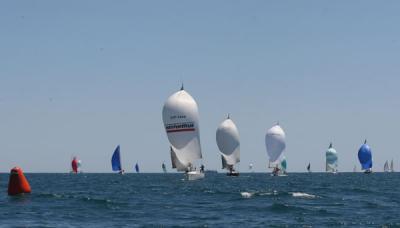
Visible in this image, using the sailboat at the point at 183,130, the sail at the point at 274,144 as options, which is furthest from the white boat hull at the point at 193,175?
the sail at the point at 274,144

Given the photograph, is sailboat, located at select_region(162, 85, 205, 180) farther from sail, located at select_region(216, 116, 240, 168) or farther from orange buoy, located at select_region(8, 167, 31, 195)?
orange buoy, located at select_region(8, 167, 31, 195)

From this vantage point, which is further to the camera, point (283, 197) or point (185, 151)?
point (185, 151)

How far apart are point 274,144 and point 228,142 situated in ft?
91.8

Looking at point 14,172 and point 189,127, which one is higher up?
point 189,127

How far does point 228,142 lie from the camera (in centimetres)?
13450

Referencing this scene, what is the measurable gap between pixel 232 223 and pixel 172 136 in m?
63.6

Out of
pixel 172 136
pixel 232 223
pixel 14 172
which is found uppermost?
pixel 172 136

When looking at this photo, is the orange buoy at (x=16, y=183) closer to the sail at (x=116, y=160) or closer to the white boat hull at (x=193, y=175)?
the white boat hull at (x=193, y=175)

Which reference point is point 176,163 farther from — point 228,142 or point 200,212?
point 200,212

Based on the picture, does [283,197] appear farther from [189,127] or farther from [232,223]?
[189,127]

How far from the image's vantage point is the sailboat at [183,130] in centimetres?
10250

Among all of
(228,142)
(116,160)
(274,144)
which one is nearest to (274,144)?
(274,144)

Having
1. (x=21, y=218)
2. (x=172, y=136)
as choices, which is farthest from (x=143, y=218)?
(x=172, y=136)

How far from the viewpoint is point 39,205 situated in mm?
51188
